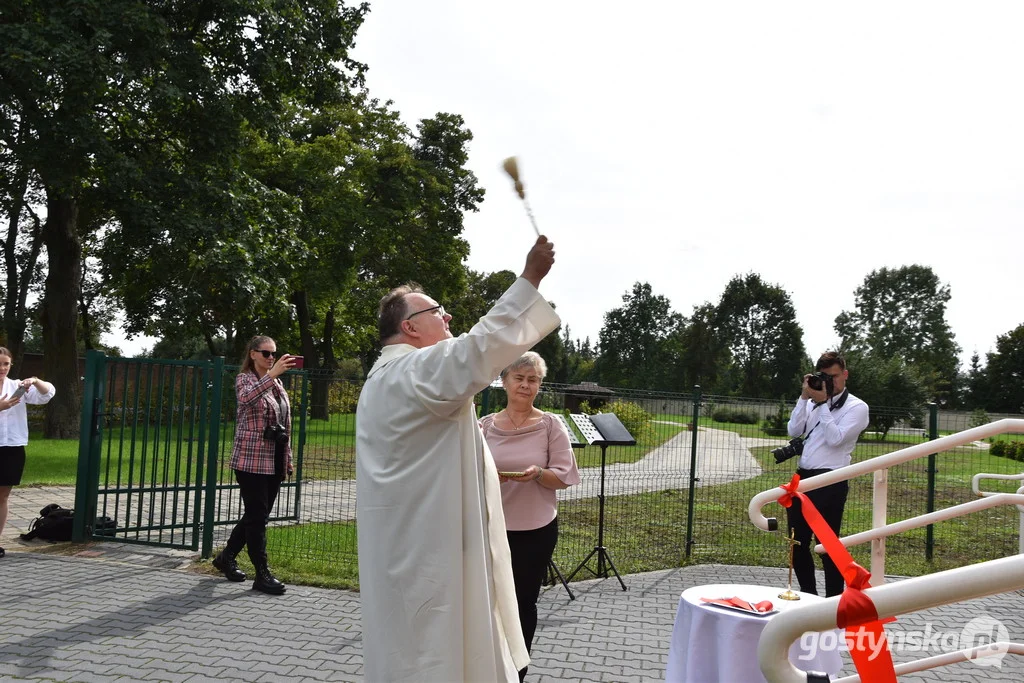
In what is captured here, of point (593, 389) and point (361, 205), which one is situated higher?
point (361, 205)

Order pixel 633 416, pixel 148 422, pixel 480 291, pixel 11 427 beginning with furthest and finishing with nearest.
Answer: pixel 480 291 → pixel 633 416 → pixel 148 422 → pixel 11 427

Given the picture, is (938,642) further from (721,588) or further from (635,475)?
(635,475)

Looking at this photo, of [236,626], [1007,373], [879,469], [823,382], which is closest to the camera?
[879,469]

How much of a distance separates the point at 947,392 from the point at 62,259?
78441mm

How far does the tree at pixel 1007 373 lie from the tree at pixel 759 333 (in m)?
17.4

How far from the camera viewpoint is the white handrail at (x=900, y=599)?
51.2 inches

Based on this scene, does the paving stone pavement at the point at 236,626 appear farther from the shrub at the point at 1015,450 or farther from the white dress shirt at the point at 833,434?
the shrub at the point at 1015,450

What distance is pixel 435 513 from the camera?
2.81m

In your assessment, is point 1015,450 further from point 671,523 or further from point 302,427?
point 302,427

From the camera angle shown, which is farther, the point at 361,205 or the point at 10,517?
the point at 361,205

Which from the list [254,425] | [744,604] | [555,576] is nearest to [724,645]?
[744,604]

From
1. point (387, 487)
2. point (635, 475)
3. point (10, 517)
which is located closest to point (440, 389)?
point (387, 487)

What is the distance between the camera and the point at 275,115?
21.4 metres

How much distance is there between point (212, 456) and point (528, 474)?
479cm
